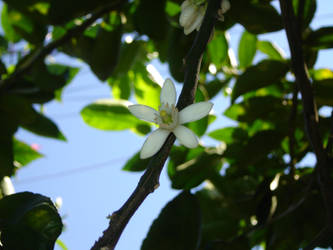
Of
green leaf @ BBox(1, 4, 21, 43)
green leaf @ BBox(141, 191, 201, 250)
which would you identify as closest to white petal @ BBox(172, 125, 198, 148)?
green leaf @ BBox(141, 191, 201, 250)

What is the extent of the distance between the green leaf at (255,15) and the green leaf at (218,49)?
164mm

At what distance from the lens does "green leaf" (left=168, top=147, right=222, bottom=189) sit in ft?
1.91

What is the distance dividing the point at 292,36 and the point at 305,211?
1.21 ft

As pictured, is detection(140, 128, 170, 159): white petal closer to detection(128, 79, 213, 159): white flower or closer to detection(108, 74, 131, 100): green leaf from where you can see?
detection(128, 79, 213, 159): white flower

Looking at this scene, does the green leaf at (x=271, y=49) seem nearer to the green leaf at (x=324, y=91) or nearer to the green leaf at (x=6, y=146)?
the green leaf at (x=324, y=91)

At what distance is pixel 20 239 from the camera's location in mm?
333

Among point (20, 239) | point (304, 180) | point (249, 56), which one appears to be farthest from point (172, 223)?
point (249, 56)

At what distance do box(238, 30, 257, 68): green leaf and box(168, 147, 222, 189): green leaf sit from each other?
25 centimetres

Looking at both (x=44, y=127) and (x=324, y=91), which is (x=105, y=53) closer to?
(x=44, y=127)

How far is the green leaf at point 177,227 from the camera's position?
0.43 meters

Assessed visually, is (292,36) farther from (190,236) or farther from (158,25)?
(158,25)

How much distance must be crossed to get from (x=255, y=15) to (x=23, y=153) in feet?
1.54

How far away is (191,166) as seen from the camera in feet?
2.03

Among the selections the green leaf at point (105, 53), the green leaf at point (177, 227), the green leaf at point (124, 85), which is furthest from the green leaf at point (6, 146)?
the green leaf at point (124, 85)
